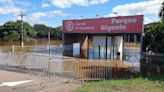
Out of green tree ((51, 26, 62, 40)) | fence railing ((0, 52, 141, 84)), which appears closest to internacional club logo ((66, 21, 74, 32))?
fence railing ((0, 52, 141, 84))

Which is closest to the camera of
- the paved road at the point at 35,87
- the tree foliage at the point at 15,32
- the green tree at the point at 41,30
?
the paved road at the point at 35,87

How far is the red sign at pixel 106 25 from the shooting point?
34.5m

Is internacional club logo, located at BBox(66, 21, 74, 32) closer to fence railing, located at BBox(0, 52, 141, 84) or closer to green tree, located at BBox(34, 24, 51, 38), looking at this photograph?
fence railing, located at BBox(0, 52, 141, 84)

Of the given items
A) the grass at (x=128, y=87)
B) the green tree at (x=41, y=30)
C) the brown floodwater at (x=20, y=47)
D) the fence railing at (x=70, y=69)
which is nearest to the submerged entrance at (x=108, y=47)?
the brown floodwater at (x=20, y=47)

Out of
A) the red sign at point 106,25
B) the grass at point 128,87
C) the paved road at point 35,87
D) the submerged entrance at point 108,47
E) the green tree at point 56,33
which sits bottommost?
the paved road at point 35,87

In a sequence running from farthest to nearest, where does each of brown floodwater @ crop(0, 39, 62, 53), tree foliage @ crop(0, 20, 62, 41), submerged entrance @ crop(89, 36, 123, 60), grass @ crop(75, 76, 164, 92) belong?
tree foliage @ crop(0, 20, 62, 41)
submerged entrance @ crop(89, 36, 123, 60)
brown floodwater @ crop(0, 39, 62, 53)
grass @ crop(75, 76, 164, 92)

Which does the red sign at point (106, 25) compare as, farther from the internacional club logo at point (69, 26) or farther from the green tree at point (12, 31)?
the green tree at point (12, 31)

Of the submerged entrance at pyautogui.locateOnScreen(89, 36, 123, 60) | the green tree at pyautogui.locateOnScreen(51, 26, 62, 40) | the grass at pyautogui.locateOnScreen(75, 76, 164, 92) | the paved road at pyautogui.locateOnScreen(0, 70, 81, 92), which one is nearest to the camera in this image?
the grass at pyautogui.locateOnScreen(75, 76, 164, 92)

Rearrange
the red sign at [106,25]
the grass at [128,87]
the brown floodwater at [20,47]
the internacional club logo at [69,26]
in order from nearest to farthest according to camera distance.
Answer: the grass at [128,87]
the red sign at [106,25]
the brown floodwater at [20,47]
the internacional club logo at [69,26]

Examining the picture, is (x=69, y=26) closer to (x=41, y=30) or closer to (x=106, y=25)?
(x=106, y=25)

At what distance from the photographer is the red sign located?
113 feet

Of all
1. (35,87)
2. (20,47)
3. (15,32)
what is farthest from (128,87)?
(15,32)

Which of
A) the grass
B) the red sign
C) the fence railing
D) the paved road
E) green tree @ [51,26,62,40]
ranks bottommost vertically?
the paved road

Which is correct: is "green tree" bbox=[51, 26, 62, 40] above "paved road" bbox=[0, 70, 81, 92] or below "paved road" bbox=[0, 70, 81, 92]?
above
